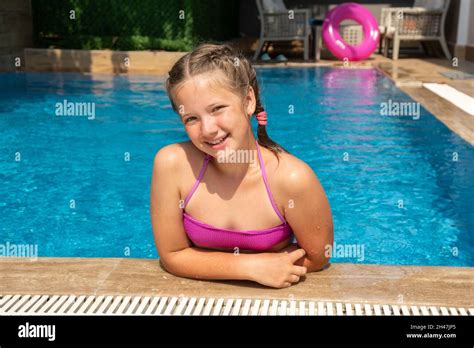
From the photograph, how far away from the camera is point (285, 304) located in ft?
7.22

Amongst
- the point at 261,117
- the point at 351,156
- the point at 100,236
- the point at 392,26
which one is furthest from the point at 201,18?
the point at 261,117

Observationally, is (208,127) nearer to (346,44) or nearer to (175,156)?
(175,156)

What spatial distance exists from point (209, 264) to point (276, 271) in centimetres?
26

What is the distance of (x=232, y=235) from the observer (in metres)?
2.49

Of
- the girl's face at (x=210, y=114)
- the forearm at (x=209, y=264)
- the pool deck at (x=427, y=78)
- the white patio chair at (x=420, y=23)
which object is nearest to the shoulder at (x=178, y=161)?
the girl's face at (x=210, y=114)

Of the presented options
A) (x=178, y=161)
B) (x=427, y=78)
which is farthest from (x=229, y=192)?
(x=427, y=78)

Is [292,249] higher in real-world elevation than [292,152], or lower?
higher

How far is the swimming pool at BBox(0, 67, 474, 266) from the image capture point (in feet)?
14.2

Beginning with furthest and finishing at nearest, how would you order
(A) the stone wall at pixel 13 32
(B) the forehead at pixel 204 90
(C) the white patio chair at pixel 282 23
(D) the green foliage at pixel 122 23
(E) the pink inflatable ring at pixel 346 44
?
1. (C) the white patio chair at pixel 282 23
2. (E) the pink inflatable ring at pixel 346 44
3. (D) the green foliage at pixel 122 23
4. (A) the stone wall at pixel 13 32
5. (B) the forehead at pixel 204 90

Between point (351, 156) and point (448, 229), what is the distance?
1.85 metres

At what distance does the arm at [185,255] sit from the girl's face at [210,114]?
233 millimetres

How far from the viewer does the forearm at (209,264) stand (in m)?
2.33

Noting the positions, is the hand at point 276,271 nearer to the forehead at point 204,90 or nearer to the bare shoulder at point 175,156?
the bare shoulder at point 175,156

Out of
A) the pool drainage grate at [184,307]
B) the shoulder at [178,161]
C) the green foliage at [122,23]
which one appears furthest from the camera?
the green foliage at [122,23]
